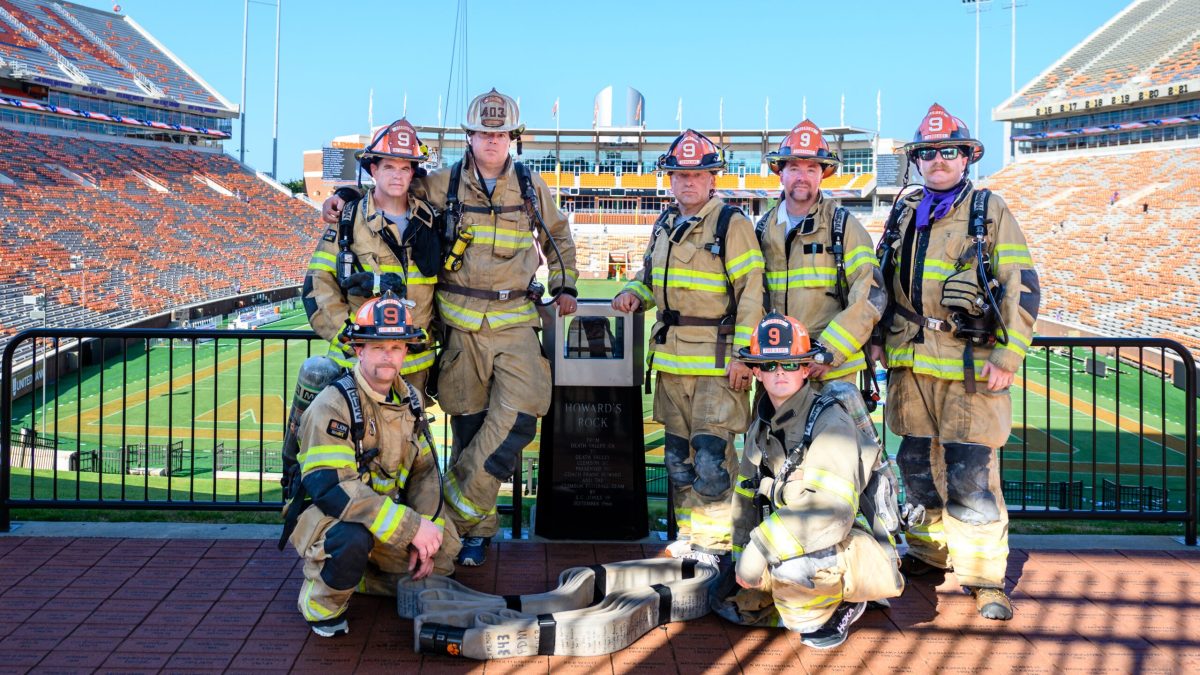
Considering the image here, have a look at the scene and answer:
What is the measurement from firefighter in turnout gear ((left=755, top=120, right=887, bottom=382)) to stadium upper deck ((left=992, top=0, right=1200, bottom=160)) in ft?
169

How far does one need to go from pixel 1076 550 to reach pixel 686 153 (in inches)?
118

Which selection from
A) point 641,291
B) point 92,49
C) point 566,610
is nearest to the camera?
point 566,610

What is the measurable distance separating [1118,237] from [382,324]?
130 feet

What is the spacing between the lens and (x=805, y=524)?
376 cm

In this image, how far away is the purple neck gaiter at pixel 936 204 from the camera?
4637 millimetres

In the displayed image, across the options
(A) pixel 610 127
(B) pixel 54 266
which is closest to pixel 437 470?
(B) pixel 54 266

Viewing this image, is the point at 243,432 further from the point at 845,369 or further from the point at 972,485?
the point at 972,485

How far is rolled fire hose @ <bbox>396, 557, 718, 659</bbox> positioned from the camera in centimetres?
384

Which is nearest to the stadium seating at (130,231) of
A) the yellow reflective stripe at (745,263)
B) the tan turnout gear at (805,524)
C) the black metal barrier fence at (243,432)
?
the black metal barrier fence at (243,432)

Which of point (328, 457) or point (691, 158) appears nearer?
point (328, 457)

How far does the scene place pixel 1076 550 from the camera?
5289mm

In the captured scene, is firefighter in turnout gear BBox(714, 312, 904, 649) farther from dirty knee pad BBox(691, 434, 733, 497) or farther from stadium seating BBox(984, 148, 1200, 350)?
stadium seating BBox(984, 148, 1200, 350)

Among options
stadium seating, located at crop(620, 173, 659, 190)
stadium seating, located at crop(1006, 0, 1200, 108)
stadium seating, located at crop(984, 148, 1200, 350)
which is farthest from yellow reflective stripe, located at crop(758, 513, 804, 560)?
stadium seating, located at crop(620, 173, 659, 190)

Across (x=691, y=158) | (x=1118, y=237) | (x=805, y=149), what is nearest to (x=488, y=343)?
(x=691, y=158)
